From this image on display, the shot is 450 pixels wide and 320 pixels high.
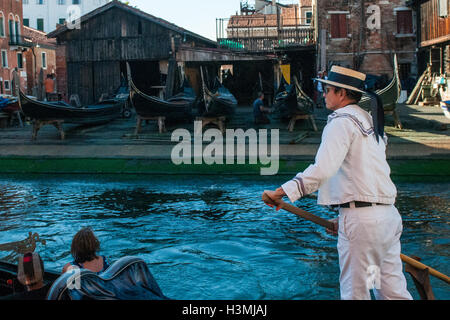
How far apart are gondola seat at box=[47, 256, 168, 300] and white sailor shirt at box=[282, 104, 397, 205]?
1129 millimetres

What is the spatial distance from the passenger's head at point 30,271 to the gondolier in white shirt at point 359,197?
171 centimetres

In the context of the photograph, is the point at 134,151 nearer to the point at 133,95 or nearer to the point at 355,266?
the point at 133,95

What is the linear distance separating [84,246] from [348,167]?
1.95 metres

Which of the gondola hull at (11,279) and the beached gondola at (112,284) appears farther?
the gondola hull at (11,279)

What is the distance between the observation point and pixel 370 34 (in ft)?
96.0

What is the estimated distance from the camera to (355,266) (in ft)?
11.2

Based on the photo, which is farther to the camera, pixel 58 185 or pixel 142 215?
pixel 58 185

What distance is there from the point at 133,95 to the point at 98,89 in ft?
37.6

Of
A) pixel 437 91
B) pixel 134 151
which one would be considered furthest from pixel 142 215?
pixel 437 91

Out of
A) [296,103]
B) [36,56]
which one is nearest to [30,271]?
[296,103]

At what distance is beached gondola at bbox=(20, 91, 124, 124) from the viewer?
1510 centimetres

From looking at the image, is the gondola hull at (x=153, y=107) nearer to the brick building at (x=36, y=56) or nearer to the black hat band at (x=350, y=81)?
the black hat band at (x=350, y=81)

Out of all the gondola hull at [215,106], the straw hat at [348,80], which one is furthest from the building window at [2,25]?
the straw hat at [348,80]

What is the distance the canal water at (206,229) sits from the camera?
19.2 feet
